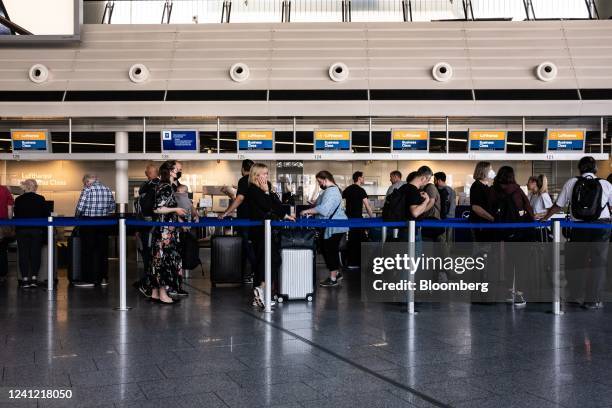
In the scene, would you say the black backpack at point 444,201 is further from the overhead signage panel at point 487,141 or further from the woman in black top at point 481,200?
the overhead signage panel at point 487,141

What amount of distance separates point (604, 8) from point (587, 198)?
13.0m

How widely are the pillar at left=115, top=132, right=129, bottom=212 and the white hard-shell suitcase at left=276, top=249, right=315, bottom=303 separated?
8074 millimetres

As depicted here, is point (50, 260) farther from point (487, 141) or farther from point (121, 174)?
point (487, 141)

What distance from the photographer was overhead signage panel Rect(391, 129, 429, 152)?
48.1 ft

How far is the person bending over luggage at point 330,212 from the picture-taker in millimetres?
9711

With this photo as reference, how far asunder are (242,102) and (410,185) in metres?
7.81

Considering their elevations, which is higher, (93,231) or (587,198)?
(587,198)

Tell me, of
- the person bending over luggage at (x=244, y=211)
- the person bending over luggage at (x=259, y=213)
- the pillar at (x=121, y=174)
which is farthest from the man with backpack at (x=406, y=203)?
the pillar at (x=121, y=174)

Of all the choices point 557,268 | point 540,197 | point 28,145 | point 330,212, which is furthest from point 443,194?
point 28,145

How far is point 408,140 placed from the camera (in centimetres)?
1467

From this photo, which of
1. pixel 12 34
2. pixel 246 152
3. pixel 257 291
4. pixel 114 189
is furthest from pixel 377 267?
pixel 12 34

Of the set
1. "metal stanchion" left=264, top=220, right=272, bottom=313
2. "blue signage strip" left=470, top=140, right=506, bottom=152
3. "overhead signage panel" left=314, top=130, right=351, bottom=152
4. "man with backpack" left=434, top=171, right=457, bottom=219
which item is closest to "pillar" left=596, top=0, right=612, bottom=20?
"blue signage strip" left=470, top=140, right=506, bottom=152

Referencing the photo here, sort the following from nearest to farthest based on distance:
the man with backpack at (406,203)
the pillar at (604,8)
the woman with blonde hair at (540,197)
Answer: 1. the man with backpack at (406,203)
2. the woman with blonde hair at (540,197)
3. the pillar at (604,8)

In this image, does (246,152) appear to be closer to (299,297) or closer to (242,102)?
(242,102)
